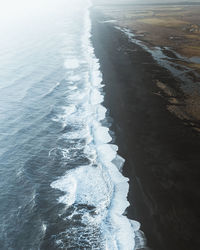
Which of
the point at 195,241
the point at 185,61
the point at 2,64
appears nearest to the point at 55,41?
the point at 2,64

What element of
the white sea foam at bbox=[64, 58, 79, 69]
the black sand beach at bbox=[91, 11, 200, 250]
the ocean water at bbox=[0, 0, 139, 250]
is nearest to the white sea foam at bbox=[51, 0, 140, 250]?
the ocean water at bbox=[0, 0, 139, 250]

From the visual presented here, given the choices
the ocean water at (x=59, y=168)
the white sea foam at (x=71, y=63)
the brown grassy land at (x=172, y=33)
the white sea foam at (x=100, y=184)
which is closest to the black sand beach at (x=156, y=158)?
the white sea foam at (x=100, y=184)

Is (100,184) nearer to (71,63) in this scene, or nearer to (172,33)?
(71,63)

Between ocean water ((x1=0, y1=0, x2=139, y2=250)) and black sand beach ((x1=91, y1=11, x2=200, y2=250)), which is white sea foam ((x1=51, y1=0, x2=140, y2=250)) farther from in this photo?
black sand beach ((x1=91, y1=11, x2=200, y2=250))

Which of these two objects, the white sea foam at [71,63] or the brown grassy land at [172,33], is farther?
the brown grassy land at [172,33]

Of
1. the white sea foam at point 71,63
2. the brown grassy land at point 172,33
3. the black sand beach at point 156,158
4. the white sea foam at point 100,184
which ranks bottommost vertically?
the white sea foam at point 71,63

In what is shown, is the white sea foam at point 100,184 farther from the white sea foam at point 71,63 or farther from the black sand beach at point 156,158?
the white sea foam at point 71,63
